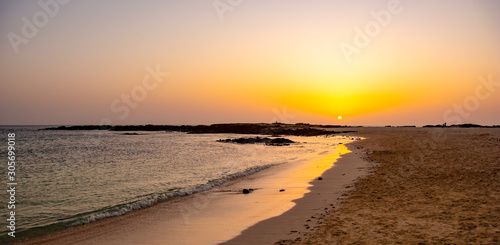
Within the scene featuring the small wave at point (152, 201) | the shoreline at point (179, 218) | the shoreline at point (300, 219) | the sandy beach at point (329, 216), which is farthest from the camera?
the small wave at point (152, 201)

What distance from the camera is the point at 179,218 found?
1010 cm

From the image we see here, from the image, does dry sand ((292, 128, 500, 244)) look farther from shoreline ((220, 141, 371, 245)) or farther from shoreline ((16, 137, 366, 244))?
shoreline ((16, 137, 366, 244))

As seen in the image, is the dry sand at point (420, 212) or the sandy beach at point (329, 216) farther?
the sandy beach at point (329, 216)

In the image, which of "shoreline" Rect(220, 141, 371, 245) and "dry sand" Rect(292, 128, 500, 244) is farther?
"shoreline" Rect(220, 141, 371, 245)

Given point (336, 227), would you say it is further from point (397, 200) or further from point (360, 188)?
point (360, 188)

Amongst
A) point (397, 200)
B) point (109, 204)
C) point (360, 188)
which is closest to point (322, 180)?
point (360, 188)

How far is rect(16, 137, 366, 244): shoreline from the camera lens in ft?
27.3

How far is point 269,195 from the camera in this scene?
43.4 feet

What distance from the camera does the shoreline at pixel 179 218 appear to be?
8320 mm

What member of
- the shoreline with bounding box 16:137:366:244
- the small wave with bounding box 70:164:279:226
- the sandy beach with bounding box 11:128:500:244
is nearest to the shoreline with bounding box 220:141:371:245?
the sandy beach with bounding box 11:128:500:244

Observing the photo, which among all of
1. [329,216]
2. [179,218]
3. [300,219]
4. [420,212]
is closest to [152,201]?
[179,218]

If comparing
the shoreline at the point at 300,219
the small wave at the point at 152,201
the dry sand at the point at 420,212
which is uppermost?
the dry sand at the point at 420,212

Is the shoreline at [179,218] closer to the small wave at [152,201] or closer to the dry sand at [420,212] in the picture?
the small wave at [152,201]

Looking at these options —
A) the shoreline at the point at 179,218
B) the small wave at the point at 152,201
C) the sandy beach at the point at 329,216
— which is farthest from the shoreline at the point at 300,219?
the small wave at the point at 152,201
